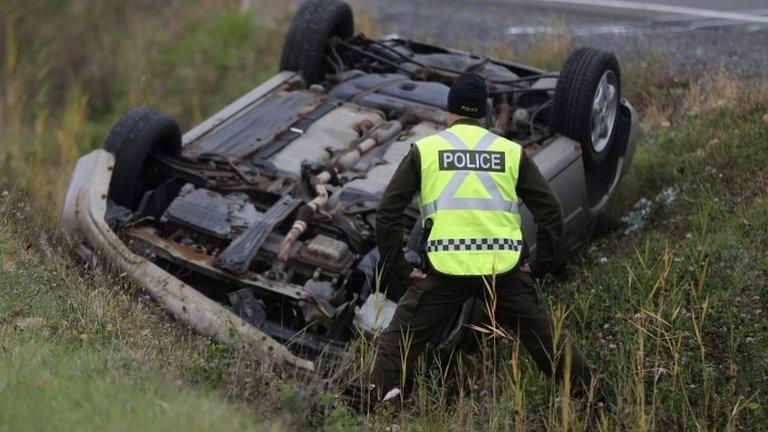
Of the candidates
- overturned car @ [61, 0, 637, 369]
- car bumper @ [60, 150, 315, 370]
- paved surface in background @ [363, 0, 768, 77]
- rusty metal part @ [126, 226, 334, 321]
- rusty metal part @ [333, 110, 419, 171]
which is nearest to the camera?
car bumper @ [60, 150, 315, 370]

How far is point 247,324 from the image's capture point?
19.1 feet

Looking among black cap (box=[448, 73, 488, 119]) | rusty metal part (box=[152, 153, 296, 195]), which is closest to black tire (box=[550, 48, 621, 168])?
rusty metal part (box=[152, 153, 296, 195])

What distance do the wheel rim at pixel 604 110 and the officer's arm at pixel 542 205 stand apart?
1869mm

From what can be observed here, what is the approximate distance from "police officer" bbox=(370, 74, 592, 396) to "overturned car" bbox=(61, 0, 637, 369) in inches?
13.0

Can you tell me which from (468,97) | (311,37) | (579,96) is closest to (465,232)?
(468,97)

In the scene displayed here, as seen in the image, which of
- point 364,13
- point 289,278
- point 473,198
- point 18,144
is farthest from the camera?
point 364,13

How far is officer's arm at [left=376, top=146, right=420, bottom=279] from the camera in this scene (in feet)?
17.3

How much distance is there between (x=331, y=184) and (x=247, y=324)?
1.23m

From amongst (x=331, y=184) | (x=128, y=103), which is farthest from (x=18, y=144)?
(x=331, y=184)

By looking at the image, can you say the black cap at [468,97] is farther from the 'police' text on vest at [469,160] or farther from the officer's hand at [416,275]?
the officer's hand at [416,275]

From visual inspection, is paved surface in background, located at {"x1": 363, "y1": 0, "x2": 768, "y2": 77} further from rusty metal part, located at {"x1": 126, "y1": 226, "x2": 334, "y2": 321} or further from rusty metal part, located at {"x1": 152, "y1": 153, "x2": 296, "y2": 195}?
rusty metal part, located at {"x1": 126, "y1": 226, "x2": 334, "y2": 321}

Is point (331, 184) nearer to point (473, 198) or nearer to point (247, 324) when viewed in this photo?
point (247, 324)

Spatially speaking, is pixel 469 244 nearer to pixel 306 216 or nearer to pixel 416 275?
pixel 416 275

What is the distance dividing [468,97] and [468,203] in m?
0.45
